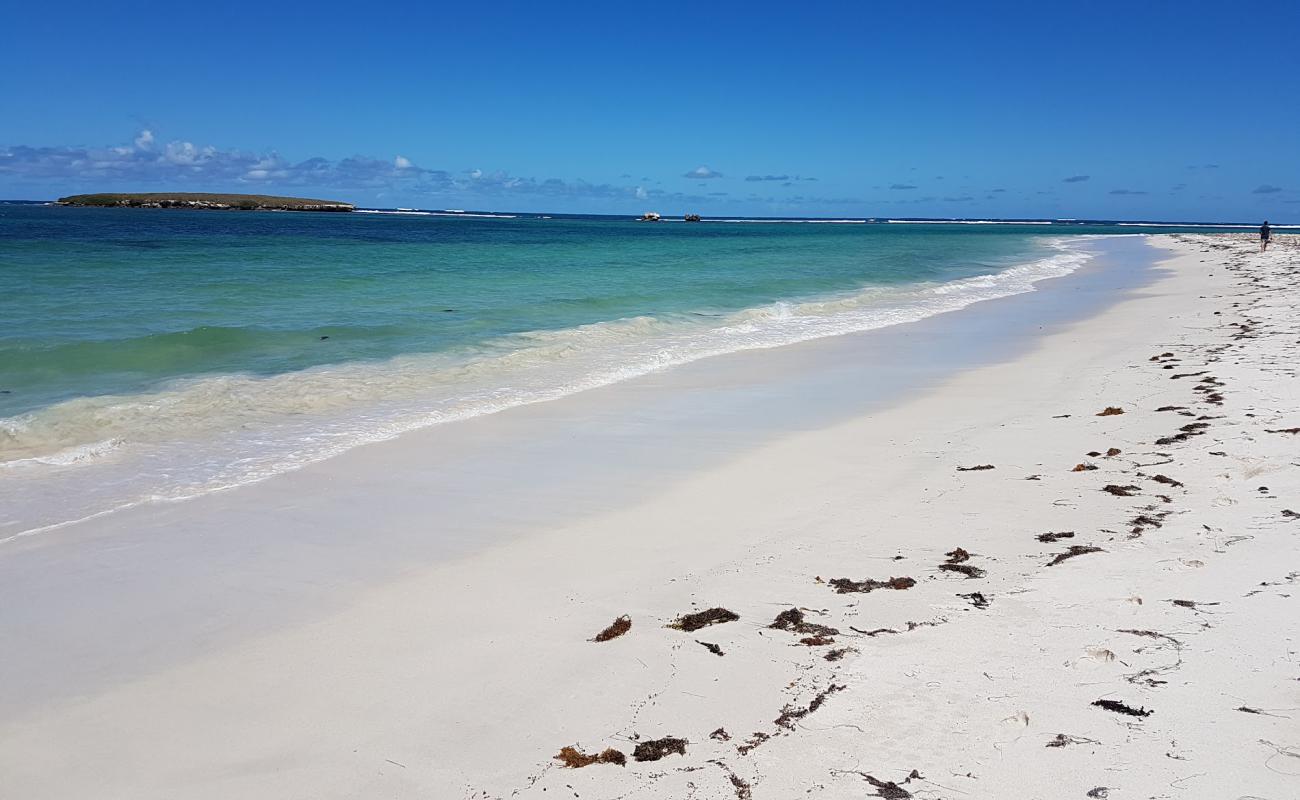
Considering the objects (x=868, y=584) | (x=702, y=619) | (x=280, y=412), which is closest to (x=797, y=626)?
(x=702, y=619)

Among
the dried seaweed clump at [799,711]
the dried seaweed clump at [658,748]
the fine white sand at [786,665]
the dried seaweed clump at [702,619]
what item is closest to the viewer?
the fine white sand at [786,665]

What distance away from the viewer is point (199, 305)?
16.9 m

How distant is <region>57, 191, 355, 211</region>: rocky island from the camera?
443ft

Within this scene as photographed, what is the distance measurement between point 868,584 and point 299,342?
1137cm

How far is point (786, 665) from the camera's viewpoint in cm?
355

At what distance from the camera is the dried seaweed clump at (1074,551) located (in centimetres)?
453

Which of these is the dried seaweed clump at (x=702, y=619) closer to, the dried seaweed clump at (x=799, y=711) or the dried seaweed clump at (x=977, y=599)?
the dried seaweed clump at (x=799, y=711)

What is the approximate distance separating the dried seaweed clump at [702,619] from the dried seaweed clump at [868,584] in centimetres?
65

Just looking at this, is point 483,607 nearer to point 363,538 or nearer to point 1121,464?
point 363,538

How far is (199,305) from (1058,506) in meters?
16.9

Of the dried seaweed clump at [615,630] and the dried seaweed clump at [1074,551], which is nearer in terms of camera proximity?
the dried seaweed clump at [615,630]

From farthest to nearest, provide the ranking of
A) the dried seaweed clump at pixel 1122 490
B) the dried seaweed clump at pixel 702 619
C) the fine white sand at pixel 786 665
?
the dried seaweed clump at pixel 1122 490 < the dried seaweed clump at pixel 702 619 < the fine white sand at pixel 786 665

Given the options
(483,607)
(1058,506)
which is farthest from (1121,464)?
(483,607)

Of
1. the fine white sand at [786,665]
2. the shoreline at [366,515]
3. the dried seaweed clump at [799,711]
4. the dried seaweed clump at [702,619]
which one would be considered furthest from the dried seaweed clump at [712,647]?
the shoreline at [366,515]
